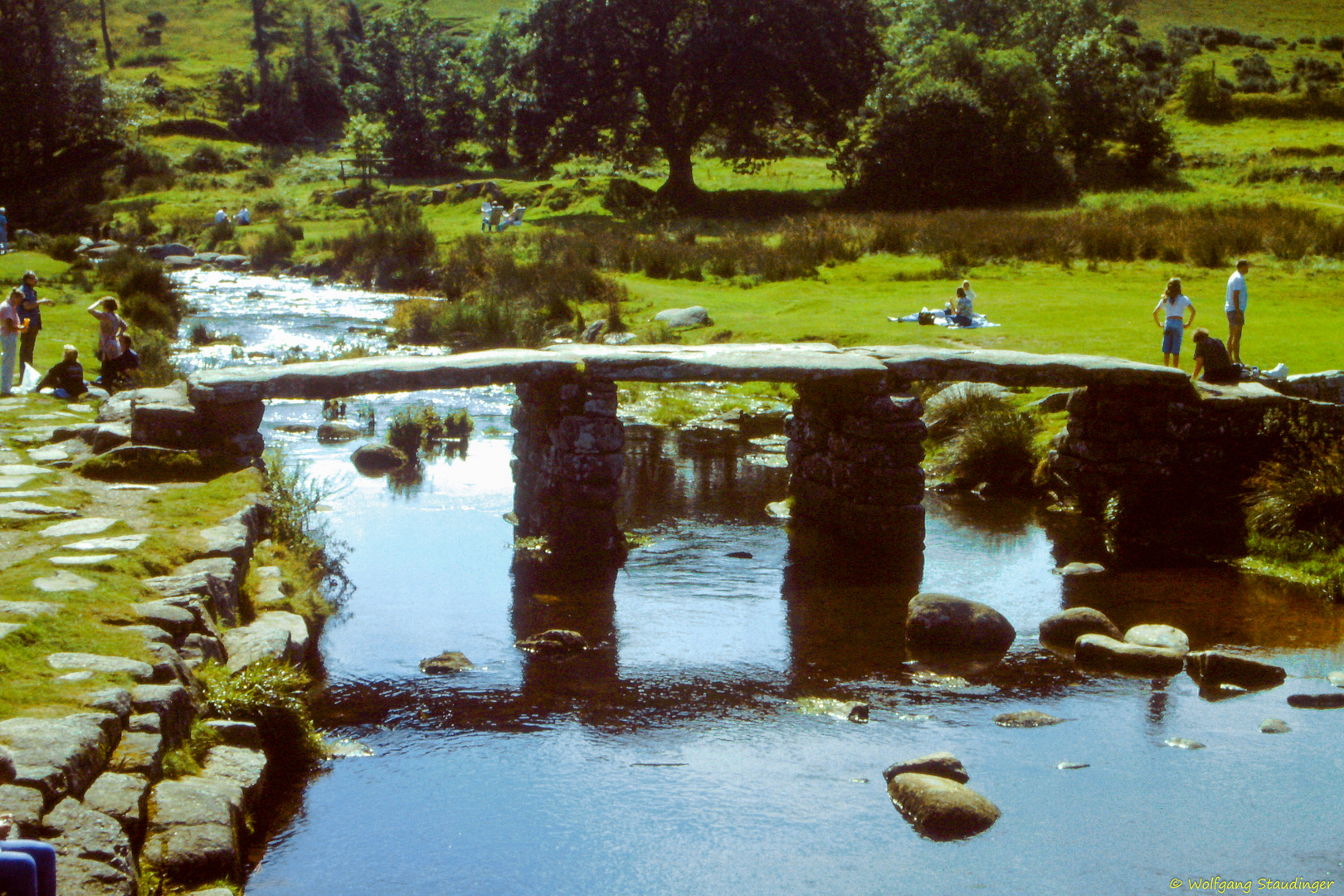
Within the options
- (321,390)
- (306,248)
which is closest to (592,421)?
(321,390)

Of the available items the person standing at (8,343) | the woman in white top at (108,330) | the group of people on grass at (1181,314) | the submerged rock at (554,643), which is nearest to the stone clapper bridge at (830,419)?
the group of people on grass at (1181,314)

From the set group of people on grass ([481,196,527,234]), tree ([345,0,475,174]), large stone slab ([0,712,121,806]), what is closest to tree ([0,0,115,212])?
tree ([345,0,475,174])

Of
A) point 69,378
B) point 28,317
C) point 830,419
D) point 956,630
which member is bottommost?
point 956,630

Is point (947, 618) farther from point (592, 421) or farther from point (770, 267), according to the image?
point (770, 267)

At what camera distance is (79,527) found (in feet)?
29.7

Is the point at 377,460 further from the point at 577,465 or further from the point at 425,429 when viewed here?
the point at 577,465

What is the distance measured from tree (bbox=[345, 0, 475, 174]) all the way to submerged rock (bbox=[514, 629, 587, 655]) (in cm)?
4911

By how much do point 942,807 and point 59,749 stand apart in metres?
5.07

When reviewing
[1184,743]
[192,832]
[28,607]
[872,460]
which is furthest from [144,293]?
[1184,743]

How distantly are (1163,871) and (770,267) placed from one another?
24.2 m

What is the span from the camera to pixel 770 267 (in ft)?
100

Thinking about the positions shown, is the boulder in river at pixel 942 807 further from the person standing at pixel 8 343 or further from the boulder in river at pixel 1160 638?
the person standing at pixel 8 343

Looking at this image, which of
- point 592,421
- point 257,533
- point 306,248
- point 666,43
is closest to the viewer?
point 257,533

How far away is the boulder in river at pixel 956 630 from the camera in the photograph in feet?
36.7
